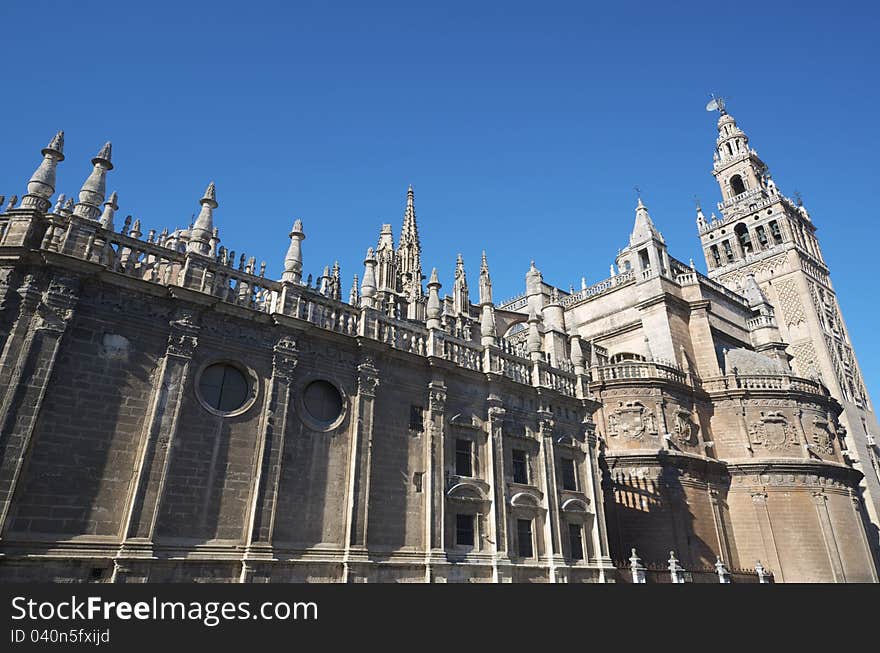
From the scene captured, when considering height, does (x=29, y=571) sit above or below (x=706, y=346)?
below

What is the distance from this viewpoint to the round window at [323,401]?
1697cm

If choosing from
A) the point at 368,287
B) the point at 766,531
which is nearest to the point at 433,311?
the point at 368,287

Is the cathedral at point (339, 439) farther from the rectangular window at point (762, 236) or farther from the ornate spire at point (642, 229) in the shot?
the rectangular window at point (762, 236)

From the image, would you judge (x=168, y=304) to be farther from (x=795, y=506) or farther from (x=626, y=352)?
(x=795, y=506)

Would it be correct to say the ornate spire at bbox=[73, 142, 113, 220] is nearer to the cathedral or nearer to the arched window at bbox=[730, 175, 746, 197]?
the cathedral

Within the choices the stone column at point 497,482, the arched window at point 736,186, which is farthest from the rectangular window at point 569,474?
the arched window at point 736,186

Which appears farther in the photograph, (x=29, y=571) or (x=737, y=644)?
(x=29, y=571)

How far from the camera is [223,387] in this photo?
15422 mm

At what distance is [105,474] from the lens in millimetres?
12844

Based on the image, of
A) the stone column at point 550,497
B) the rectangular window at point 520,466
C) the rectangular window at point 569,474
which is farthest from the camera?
the rectangular window at point 569,474

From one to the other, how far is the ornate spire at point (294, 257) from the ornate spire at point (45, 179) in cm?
640

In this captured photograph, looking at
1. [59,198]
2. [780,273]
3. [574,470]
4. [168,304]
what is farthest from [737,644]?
[780,273]

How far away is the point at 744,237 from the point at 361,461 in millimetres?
60920

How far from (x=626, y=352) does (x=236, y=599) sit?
32.6 m
